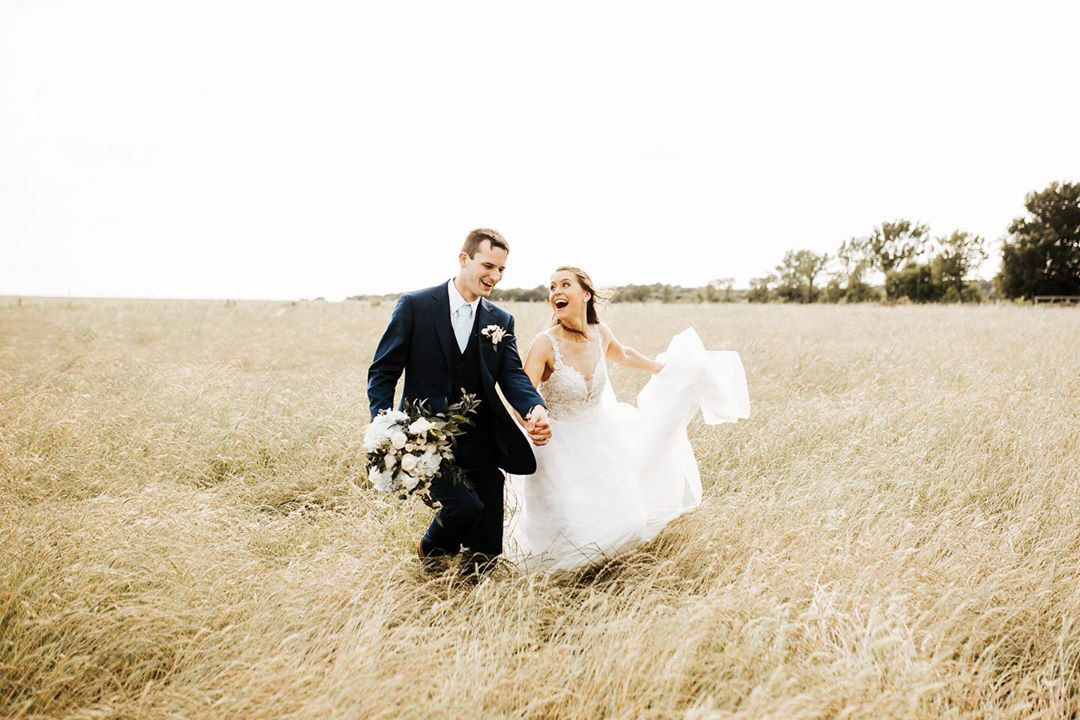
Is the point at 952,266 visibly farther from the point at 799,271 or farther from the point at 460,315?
the point at 460,315

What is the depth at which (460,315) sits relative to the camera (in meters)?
3.27

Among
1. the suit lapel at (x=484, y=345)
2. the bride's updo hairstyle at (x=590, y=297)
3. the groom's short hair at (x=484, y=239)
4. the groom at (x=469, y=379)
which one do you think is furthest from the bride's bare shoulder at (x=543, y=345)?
the groom's short hair at (x=484, y=239)

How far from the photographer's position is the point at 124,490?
4211 mm

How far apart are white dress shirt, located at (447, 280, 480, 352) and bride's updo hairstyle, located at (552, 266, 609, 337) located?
81cm

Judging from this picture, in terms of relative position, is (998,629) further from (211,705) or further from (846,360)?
(846,360)

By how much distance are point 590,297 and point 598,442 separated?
1032mm

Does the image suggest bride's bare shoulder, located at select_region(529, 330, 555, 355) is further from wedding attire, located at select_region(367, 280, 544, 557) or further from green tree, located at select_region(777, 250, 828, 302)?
green tree, located at select_region(777, 250, 828, 302)

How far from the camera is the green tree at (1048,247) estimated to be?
127ft

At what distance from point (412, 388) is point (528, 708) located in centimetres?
172

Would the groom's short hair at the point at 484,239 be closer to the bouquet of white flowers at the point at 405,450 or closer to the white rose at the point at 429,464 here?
the bouquet of white flowers at the point at 405,450

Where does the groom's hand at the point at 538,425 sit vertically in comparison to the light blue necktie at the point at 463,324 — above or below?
below

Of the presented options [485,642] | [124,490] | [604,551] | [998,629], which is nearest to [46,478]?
[124,490]

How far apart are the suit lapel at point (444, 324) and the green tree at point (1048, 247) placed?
50.2 m

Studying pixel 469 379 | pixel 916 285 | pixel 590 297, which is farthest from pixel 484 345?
pixel 916 285
